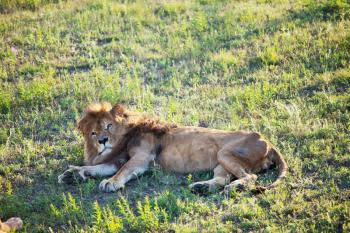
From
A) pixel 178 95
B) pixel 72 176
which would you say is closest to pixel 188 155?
pixel 72 176

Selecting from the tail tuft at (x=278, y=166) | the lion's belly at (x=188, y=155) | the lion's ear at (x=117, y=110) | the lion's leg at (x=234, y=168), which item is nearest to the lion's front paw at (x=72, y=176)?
the lion's ear at (x=117, y=110)

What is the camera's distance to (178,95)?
9.78 metres

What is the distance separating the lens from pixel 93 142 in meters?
7.77

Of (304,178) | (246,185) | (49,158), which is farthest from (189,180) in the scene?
(49,158)

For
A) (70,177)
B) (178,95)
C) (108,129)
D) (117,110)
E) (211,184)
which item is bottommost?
(70,177)

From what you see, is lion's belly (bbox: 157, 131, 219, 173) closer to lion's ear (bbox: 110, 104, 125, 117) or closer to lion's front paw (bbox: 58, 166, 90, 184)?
lion's ear (bbox: 110, 104, 125, 117)

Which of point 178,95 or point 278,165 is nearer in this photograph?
point 278,165

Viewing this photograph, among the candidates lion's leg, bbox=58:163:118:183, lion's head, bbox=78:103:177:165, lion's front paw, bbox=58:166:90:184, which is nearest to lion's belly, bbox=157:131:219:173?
lion's head, bbox=78:103:177:165

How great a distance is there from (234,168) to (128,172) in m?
1.29

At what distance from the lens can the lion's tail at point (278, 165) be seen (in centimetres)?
656

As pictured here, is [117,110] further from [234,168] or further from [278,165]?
[278,165]

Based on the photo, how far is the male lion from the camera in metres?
6.90

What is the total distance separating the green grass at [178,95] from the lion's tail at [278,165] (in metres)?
0.09

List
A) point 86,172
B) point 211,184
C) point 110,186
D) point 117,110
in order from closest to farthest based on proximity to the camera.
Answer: point 211,184, point 110,186, point 86,172, point 117,110
